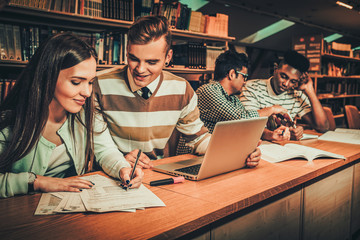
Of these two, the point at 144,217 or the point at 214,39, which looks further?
the point at 214,39

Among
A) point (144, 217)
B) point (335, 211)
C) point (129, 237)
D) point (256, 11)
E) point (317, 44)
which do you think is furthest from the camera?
point (256, 11)

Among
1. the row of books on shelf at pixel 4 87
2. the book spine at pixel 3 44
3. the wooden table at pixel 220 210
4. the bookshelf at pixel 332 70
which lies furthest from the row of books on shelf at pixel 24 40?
the bookshelf at pixel 332 70

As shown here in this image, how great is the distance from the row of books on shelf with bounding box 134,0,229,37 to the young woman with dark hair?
6.28 feet

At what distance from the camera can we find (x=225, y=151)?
1.12m

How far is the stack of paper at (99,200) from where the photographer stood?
2.70ft

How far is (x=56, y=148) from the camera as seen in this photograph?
1.18 meters

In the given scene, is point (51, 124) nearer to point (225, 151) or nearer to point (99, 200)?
point (99, 200)

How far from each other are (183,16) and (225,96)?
1.52m

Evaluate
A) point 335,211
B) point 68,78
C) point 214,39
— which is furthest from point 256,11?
point 68,78

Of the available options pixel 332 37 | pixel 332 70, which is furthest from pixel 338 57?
pixel 332 37

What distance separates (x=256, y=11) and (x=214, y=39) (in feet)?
9.02

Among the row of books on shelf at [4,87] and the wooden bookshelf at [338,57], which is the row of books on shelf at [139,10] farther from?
the wooden bookshelf at [338,57]

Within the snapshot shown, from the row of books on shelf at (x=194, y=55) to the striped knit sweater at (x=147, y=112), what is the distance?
169cm

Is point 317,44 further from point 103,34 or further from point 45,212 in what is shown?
point 45,212
